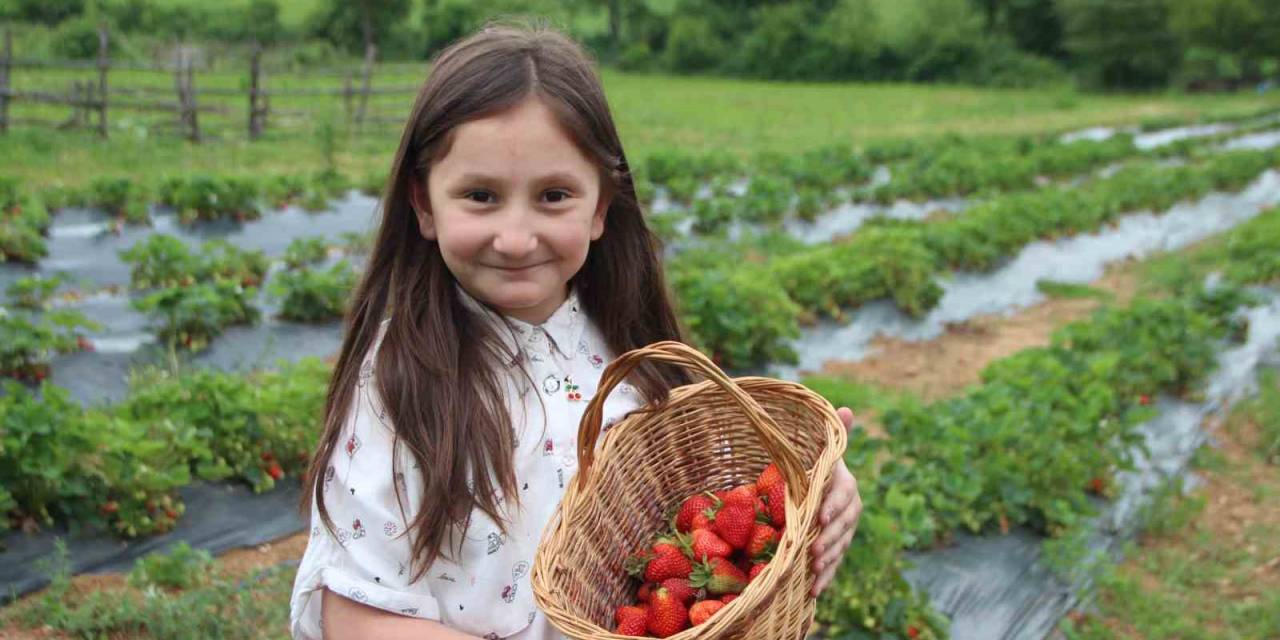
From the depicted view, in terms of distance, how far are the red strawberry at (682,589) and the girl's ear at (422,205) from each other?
0.69m

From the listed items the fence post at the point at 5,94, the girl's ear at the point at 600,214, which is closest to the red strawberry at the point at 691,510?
the girl's ear at the point at 600,214

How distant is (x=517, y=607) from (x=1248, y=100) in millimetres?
33980

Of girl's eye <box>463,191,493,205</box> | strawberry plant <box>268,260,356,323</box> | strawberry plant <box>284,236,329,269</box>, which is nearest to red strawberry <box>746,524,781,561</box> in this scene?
girl's eye <box>463,191,493,205</box>

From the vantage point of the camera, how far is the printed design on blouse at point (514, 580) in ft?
5.84

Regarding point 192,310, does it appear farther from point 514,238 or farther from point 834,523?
point 834,523

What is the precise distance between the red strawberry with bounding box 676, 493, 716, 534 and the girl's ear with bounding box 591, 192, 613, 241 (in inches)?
20.2

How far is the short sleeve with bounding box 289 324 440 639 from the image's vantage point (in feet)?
5.44

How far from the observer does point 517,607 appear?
1.79m

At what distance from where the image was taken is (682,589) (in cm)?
187

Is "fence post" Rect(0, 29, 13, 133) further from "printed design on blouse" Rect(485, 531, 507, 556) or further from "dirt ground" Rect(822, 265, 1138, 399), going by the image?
"printed design on blouse" Rect(485, 531, 507, 556)

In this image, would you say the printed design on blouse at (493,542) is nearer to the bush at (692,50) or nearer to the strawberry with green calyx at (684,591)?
the strawberry with green calyx at (684,591)

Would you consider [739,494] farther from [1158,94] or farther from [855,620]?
[1158,94]

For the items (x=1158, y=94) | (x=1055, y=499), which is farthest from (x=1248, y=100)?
(x=1055, y=499)

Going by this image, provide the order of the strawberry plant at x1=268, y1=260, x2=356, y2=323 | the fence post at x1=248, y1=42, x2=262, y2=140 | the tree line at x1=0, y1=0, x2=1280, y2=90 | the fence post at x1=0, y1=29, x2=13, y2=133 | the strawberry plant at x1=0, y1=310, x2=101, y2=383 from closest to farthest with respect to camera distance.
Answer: the strawberry plant at x1=0, y1=310, x2=101, y2=383
the strawberry plant at x1=268, y1=260, x2=356, y2=323
the fence post at x1=0, y1=29, x2=13, y2=133
the fence post at x1=248, y1=42, x2=262, y2=140
the tree line at x1=0, y1=0, x2=1280, y2=90
